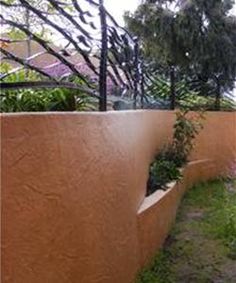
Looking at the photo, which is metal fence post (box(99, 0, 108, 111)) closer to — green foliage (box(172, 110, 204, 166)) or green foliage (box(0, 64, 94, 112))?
green foliage (box(0, 64, 94, 112))

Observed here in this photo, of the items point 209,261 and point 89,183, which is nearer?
point 89,183

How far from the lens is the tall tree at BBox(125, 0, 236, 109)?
10.0 meters

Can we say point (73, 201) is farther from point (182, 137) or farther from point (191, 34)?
point (191, 34)

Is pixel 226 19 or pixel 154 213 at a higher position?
pixel 226 19

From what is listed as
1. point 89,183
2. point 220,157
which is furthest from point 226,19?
point 89,183

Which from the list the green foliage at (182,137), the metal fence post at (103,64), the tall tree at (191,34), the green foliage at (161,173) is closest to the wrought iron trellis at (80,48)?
Answer: the metal fence post at (103,64)

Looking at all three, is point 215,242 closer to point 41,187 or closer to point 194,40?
point 41,187

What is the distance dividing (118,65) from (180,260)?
184 centimetres

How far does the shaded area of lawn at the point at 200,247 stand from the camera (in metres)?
4.34

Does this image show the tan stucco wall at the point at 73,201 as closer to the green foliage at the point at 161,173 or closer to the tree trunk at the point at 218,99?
the green foliage at the point at 161,173

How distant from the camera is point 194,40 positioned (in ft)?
33.0

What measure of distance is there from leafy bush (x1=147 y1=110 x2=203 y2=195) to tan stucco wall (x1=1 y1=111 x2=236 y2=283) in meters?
1.15

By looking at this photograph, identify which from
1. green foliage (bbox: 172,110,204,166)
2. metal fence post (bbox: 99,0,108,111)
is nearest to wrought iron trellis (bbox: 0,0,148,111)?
metal fence post (bbox: 99,0,108,111)

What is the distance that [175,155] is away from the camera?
707cm
